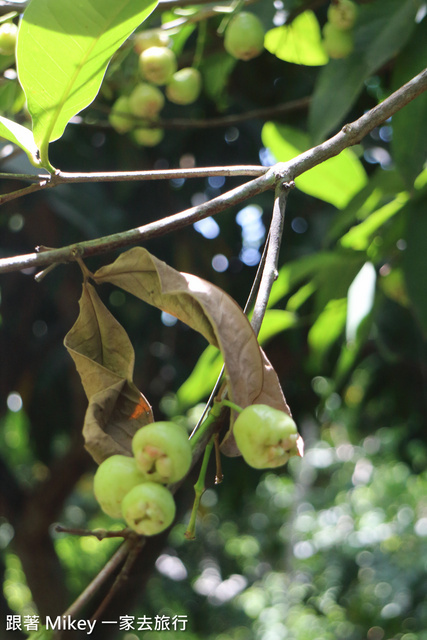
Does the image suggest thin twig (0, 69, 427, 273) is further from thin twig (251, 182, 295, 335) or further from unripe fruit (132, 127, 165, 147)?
unripe fruit (132, 127, 165, 147)

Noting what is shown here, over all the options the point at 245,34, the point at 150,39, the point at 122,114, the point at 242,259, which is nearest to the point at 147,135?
the point at 122,114

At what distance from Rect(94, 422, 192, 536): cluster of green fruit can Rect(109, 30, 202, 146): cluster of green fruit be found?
74cm

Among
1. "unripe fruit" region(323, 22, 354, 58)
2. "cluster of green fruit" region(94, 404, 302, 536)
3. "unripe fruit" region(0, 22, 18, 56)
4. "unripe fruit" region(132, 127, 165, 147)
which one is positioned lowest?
"cluster of green fruit" region(94, 404, 302, 536)

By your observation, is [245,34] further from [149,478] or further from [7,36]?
[149,478]

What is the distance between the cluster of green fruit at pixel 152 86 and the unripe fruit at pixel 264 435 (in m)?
0.73

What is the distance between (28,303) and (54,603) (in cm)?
125

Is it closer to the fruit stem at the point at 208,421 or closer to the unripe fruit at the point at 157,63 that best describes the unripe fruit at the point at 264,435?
the fruit stem at the point at 208,421

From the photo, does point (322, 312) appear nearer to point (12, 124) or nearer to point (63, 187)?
point (63, 187)

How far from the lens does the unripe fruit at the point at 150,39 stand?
0.94 m

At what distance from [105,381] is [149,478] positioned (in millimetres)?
109

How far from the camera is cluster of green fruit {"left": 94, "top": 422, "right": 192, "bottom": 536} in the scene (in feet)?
0.96

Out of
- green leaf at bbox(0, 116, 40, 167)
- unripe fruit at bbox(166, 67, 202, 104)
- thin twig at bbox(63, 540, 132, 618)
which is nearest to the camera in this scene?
thin twig at bbox(63, 540, 132, 618)

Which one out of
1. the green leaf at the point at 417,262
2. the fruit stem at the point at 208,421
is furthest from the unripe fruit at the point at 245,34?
the fruit stem at the point at 208,421

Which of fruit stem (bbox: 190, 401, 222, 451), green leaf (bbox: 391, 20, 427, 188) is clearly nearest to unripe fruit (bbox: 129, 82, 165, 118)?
green leaf (bbox: 391, 20, 427, 188)
